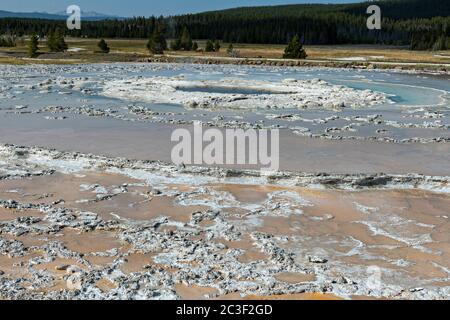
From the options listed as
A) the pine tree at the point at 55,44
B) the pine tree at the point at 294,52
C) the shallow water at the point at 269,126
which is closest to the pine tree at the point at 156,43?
the pine tree at the point at 55,44

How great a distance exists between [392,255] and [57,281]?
191 inches

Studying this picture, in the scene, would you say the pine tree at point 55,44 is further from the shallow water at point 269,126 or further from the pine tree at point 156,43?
the shallow water at point 269,126

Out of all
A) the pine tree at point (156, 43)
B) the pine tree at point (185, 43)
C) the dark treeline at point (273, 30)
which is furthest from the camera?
the dark treeline at point (273, 30)

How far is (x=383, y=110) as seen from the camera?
22.3 metres

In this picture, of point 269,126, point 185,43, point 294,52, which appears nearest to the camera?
point 269,126

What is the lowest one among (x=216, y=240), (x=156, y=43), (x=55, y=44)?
(x=216, y=240)

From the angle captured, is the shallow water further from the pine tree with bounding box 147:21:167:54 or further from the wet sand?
the pine tree with bounding box 147:21:167:54

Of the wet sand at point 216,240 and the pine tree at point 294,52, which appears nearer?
the wet sand at point 216,240

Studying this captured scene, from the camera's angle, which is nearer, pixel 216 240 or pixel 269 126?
pixel 216 240

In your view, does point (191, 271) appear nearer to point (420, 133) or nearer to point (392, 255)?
point (392, 255)

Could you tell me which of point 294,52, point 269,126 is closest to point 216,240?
point 269,126

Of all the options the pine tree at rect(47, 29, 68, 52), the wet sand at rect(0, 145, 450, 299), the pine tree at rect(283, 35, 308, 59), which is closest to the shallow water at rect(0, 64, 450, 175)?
the wet sand at rect(0, 145, 450, 299)

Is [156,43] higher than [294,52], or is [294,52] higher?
[156,43]

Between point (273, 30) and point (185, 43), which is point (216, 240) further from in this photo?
point (273, 30)
